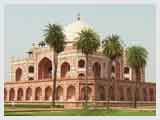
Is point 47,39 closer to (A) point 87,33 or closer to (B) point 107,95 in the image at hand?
(A) point 87,33

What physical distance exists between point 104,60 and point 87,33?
11260 mm

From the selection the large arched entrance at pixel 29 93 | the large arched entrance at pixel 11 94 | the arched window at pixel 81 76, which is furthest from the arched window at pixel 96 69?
the large arched entrance at pixel 11 94

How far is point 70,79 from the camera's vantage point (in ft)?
108

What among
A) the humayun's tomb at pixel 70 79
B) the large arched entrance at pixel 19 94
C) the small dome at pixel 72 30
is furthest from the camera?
the small dome at pixel 72 30

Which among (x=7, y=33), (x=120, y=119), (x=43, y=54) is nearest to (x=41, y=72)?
(x=43, y=54)

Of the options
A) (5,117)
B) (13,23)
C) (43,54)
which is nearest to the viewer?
(5,117)

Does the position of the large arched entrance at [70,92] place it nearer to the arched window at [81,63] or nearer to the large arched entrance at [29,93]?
the arched window at [81,63]

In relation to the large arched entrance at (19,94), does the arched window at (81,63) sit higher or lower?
higher

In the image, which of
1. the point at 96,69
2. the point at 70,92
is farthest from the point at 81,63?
the point at 70,92

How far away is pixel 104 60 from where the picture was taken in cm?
3662

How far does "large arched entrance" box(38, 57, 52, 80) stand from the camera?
38.1 meters

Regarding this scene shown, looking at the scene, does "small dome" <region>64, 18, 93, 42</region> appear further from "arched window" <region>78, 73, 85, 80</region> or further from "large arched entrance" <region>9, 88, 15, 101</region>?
"large arched entrance" <region>9, 88, 15, 101</region>

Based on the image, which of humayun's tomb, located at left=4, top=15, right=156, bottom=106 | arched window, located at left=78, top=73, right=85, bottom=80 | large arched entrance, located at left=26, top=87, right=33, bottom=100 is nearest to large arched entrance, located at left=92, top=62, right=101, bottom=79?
humayun's tomb, located at left=4, top=15, right=156, bottom=106

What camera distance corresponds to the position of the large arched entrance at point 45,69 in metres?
38.1
